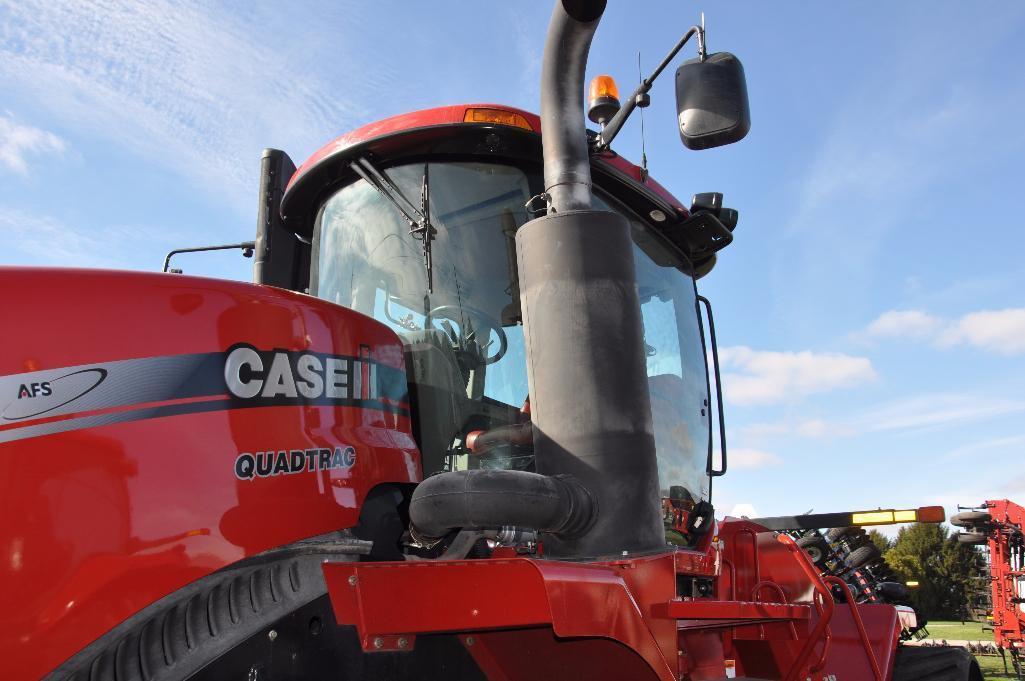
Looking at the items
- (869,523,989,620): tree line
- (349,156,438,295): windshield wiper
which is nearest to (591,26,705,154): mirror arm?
(349,156,438,295): windshield wiper

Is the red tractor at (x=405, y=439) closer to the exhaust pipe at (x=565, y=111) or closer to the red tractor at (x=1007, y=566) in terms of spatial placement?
the exhaust pipe at (x=565, y=111)

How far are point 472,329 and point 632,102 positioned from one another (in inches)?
36.3

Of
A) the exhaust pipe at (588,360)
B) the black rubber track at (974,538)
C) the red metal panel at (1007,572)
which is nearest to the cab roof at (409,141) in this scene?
the exhaust pipe at (588,360)

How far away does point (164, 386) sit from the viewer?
5.90 feet

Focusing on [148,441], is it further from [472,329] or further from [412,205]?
[412,205]

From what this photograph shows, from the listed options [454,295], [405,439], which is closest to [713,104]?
[454,295]

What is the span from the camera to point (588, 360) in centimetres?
231

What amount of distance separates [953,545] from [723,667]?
152 feet

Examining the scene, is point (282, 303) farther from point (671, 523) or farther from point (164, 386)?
point (671, 523)

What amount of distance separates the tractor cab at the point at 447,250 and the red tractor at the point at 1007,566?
1473 centimetres

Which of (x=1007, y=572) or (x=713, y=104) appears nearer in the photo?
(x=713, y=104)

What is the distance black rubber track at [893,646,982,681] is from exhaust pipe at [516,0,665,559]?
219 centimetres

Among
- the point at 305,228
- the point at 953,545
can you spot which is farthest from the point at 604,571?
the point at 953,545

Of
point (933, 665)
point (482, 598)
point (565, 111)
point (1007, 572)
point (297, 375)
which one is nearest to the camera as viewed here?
point (482, 598)
